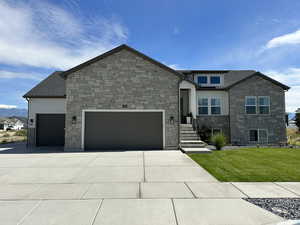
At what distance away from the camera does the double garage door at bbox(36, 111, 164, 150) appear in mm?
12266

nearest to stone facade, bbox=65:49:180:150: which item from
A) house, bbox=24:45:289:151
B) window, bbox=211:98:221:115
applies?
house, bbox=24:45:289:151

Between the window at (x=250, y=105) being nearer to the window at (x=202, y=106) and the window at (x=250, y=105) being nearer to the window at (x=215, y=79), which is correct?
the window at (x=215, y=79)

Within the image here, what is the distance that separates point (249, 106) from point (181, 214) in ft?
50.9

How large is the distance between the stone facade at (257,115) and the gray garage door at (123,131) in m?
8.06

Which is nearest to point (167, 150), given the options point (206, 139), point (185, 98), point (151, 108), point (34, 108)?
point (151, 108)

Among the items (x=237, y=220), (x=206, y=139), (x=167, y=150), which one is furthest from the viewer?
(x=206, y=139)

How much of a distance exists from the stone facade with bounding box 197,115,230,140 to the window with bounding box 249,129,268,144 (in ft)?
7.07

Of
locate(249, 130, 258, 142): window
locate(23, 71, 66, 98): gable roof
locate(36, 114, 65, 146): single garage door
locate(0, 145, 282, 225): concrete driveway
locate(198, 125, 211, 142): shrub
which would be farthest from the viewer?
locate(249, 130, 258, 142): window

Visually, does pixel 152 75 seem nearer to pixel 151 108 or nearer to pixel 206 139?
pixel 151 108

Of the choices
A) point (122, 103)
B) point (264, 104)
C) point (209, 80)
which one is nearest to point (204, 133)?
point (209, 80)

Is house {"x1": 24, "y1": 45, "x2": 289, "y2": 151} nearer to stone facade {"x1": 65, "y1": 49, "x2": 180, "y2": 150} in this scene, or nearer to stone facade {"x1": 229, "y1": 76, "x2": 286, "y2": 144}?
stone facade {"x1": 65, "y1": 49, "x2": 180, "y2": 150}

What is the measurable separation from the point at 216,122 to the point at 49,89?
50.5 ft

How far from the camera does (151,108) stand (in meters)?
12.5

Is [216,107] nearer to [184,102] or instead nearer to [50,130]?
[184,102]
